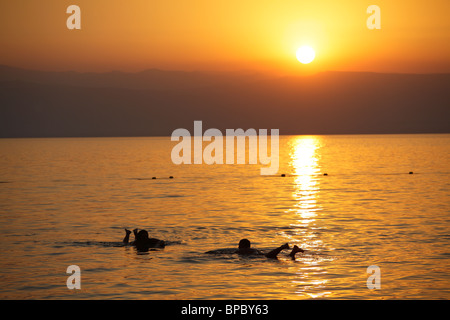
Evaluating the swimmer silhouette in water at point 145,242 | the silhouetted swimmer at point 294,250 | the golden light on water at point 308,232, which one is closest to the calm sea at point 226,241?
the golden light on water at point 308,232

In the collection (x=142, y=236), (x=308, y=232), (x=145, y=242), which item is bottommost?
(x=308, y=232)

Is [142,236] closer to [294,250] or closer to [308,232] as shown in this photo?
[294,250]

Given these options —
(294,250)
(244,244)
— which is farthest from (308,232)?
(244,244)

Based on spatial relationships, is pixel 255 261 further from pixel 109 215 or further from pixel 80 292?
pixel 109 215

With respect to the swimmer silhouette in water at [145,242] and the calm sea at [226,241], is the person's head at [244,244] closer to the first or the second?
the calm sea at [226,241]

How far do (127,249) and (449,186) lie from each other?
45.2m

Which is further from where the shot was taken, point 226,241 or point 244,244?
point 226,241

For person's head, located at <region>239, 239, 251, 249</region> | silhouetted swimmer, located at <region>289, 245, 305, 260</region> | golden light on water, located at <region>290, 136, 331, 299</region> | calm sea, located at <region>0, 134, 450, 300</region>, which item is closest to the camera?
golden light on water, located at <region>290, 136, 331, 299</region>

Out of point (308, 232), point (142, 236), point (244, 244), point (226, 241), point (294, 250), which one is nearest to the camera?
point (294, 250)

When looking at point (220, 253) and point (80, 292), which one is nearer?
point (80, 292)

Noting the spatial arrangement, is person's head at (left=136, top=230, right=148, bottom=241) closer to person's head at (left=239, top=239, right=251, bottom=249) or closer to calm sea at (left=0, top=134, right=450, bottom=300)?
calm sea at (left=0, top=134, right=450, bottom=300)

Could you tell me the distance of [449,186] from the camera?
6341 centimetres

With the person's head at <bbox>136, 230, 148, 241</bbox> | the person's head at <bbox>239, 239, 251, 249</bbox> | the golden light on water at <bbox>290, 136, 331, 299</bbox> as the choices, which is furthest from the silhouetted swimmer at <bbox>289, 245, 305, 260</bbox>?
the person's head at <bbox>136, 230, 148, 241</bbox>
